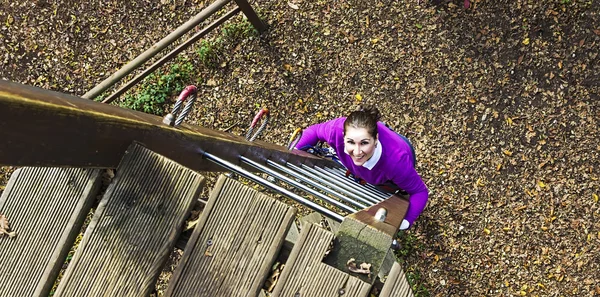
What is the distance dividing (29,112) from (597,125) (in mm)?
5492

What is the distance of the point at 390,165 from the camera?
3426 mm

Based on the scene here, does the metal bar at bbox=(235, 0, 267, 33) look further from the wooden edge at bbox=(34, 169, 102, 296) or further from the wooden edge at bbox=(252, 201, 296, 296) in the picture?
the wooden edge at bbox=(252, 201, 296, 296)

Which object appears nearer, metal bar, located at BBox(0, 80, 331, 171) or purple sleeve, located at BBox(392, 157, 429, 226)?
metal bar, located at BBox(0, 80, 331, 171)

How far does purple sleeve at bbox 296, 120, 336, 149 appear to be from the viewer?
146 inches

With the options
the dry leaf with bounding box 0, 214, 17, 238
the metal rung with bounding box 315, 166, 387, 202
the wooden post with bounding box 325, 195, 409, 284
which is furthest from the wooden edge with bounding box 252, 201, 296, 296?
the metal rung with bounding box 315, 166, 387, 202

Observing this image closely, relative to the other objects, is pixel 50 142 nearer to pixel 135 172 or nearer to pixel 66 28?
pixel 135 172

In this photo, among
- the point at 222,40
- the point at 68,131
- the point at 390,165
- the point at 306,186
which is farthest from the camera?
the point at 222,40

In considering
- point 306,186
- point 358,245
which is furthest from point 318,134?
point 358,245

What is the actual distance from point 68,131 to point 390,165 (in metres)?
2.59

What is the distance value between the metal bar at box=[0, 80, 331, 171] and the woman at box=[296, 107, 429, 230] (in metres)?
1.66

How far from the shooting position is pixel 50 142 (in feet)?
3.62

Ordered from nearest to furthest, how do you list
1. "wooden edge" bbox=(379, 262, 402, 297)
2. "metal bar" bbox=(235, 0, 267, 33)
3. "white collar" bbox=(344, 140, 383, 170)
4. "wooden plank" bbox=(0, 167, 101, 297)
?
"wooden edge" bbox=(379, 262, 402, 297), "wooden plank" bbox=(0, 167, 101, 297), "white collar" bbox=(344, 140, 383, 170), "metal bar" bbox=(235, 0, 267, 33)

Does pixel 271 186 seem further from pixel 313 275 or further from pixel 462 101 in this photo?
pixel 462 101

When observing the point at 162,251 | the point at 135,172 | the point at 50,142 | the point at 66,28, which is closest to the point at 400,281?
the point at 162,251
